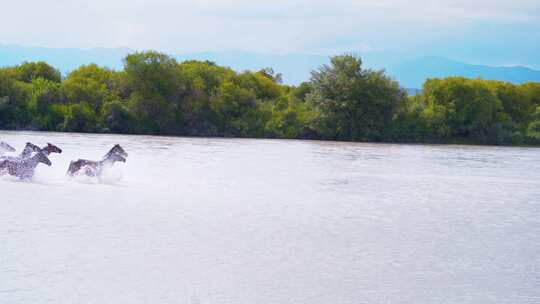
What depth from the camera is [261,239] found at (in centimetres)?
1265

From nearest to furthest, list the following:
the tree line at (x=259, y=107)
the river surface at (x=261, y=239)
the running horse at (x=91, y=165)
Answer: the river surface at (x=261, y=239), the running horse at (x=91, y=165), the tree line at (x=259, y=107)

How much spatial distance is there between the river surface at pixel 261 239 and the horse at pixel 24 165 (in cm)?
37

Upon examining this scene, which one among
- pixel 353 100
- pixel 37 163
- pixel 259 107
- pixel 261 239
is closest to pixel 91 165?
pixel 37 163

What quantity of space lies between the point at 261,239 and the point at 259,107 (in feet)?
147

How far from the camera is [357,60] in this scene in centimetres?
5653

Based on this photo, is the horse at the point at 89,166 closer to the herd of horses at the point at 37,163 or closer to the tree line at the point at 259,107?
the herd of horses at the point at 37,163

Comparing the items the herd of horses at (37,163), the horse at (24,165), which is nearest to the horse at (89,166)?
the herd of horses at (37,163)

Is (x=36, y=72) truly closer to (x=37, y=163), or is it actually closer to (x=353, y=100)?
(x=353, y=100)

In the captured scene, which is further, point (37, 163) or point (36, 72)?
point (36, 72)

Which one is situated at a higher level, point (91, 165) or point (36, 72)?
point (36, 72)

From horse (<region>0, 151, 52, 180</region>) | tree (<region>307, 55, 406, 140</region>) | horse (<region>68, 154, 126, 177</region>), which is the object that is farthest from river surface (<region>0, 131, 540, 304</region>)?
tree (<region>307, 55, 406, 140</region>)

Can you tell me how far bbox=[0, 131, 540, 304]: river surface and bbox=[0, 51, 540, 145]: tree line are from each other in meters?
30.4

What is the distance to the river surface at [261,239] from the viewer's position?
31.2 ft

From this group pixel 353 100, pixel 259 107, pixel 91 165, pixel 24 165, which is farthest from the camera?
pixel 259 107
